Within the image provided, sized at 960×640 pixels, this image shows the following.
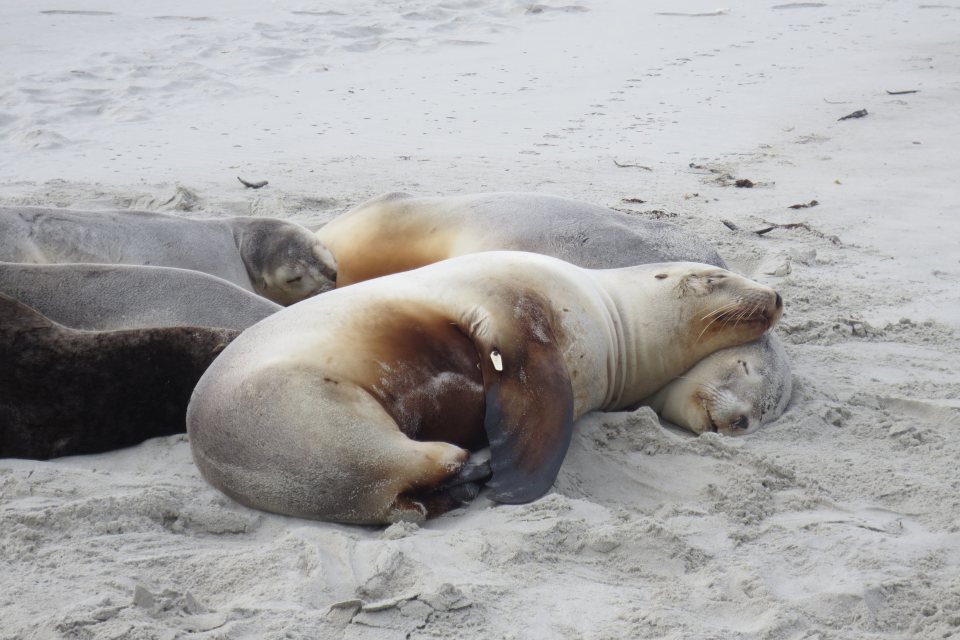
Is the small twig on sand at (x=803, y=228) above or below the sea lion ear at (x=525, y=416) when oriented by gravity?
below

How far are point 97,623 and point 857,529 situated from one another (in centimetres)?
209

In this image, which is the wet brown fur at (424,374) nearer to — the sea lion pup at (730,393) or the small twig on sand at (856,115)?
the sea lion pup at (730,393)

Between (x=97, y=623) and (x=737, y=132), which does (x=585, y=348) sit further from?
(x=737, y=132)

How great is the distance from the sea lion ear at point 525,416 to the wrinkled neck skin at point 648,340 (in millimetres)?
620

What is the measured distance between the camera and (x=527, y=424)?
360 centimetres

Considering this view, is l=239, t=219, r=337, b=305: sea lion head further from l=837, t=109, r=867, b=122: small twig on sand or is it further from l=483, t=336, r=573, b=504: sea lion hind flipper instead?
l=837, t=109, r=867, b=122: small twig on sand

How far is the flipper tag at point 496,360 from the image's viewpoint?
145 inches

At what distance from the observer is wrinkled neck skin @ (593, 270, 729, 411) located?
14.3 ft

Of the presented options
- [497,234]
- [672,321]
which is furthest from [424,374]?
[497,234]

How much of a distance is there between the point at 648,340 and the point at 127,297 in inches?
76.4

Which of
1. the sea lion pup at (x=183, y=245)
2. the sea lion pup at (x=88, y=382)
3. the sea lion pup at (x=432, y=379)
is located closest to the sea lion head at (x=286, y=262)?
the sea lion pup at (x=183, y=245)

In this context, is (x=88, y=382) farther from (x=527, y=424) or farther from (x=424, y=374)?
(x=527, y=424)

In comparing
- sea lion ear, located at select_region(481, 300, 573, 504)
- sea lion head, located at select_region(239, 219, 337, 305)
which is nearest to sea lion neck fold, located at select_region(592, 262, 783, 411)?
sea lion ear, located at select_region(481, 300, 573, 504)

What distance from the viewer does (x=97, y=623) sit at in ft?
8.55
